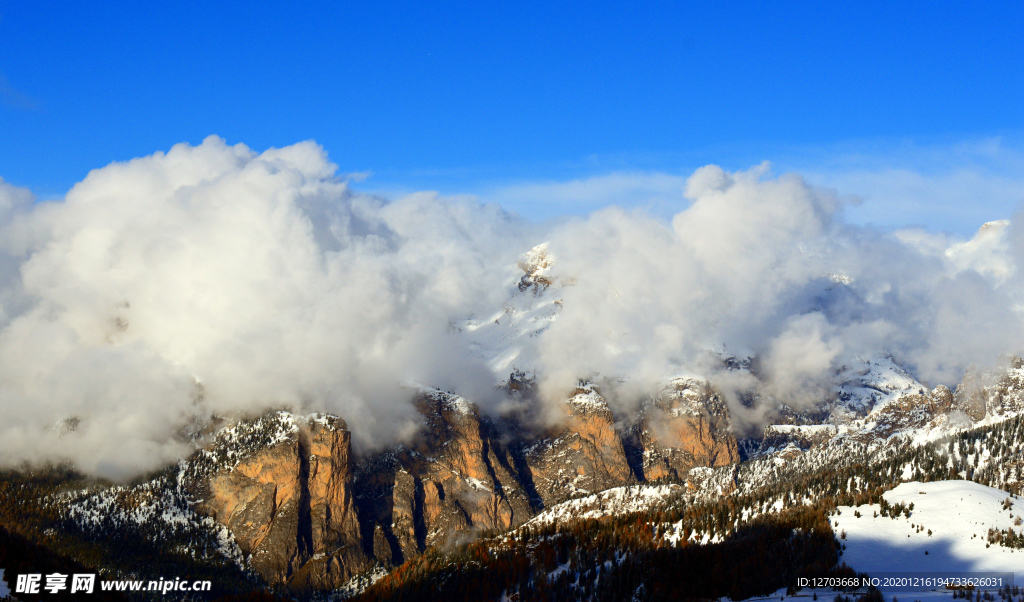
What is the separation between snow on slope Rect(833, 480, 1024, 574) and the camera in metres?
160

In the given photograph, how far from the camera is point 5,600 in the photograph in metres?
161

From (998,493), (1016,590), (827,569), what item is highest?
(998,493)

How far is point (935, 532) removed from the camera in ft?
566

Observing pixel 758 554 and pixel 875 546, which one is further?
pixel 758 554

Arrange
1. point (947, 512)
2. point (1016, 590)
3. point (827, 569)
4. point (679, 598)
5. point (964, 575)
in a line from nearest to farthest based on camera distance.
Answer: point (1016, 590) < point (964, 575) < point (827, 569) < point (947, 512) < point (679, 598)

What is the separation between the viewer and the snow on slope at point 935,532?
160m

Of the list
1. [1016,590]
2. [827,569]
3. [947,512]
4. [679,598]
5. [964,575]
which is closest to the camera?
[1016,590]

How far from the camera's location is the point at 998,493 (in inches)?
7431

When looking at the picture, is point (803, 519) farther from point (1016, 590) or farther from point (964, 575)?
point (1016, 590)

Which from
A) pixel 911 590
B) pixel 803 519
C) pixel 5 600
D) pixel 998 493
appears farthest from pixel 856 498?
pixel 5 600

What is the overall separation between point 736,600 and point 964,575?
130ft

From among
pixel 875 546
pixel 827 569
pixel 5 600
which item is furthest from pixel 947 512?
pixel 5 600

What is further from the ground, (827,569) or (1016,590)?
(827,569)

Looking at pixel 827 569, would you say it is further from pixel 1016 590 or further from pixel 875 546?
pixel 1016 590
